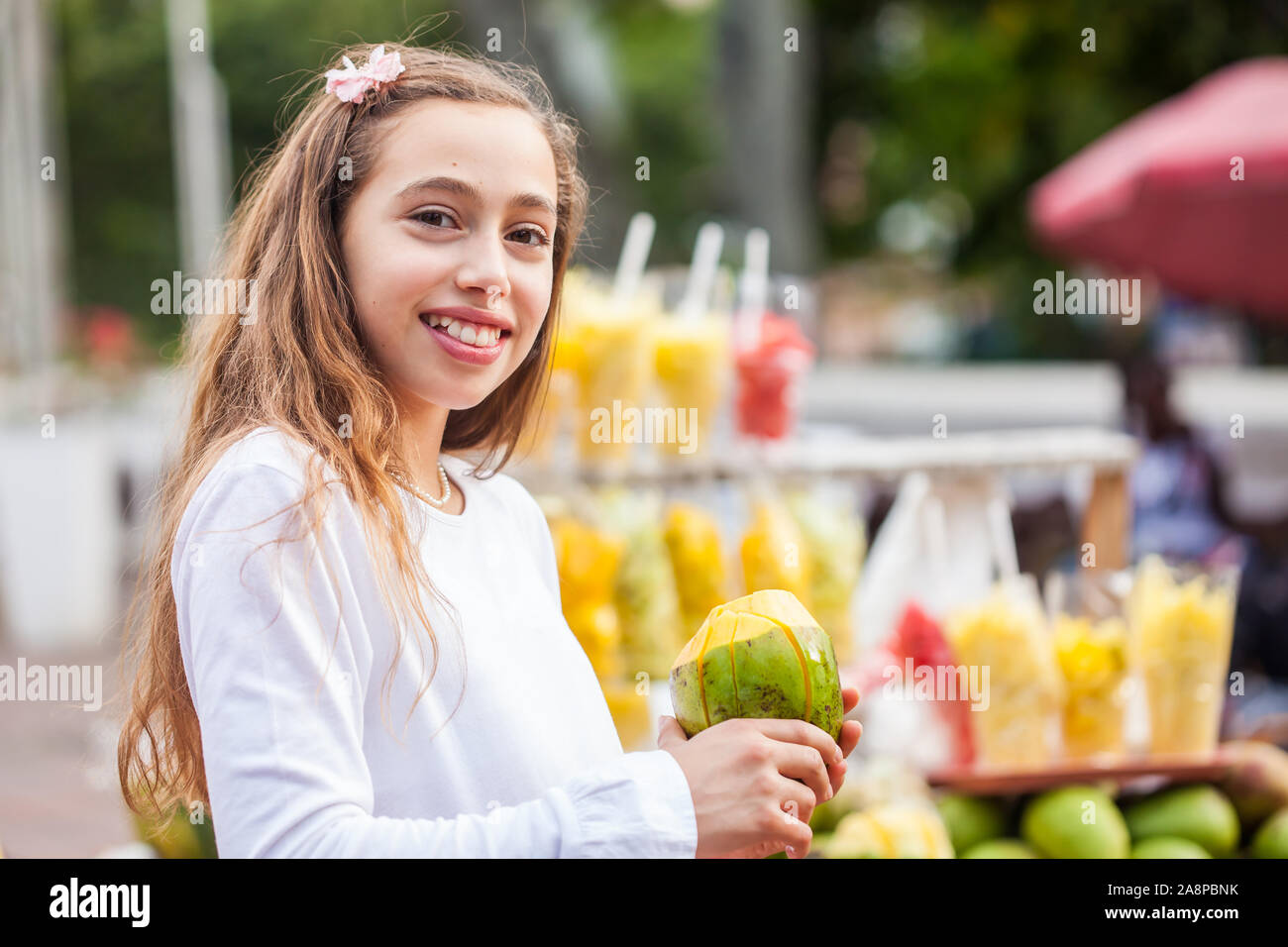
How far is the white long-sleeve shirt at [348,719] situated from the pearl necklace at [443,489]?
1.1 inches

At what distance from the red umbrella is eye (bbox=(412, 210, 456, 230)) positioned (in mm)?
5670

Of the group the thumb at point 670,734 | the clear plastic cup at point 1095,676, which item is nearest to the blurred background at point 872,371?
the clear plastic cup at point 1095,676

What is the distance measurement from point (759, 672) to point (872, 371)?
1338 cm

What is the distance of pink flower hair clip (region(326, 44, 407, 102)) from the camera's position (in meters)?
1.35

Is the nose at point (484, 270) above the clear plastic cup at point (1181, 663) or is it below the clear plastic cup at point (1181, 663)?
above

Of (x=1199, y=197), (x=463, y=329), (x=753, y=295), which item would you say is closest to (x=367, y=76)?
(x=463, y=329)

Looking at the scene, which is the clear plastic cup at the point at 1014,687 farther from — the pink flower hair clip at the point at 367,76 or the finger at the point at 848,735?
the pink flower hair clip at the point at 367,76

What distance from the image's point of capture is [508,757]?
50.3 inches

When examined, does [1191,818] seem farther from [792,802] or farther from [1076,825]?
[792,802]

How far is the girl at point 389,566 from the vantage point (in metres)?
1.13

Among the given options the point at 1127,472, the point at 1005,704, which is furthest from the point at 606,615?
the point at 1127,472

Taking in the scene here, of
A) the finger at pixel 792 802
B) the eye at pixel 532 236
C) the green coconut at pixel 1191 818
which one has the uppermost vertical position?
the eye at pixel 532 236

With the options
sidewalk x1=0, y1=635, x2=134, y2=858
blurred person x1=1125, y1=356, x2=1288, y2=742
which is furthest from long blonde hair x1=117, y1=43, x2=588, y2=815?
blurred person x1=1125, y1=356, x2=1288, y2=742

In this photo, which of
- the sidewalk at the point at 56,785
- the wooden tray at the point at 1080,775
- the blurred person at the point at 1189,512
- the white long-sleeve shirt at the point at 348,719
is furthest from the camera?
the blurred person at the point at 1189,512
